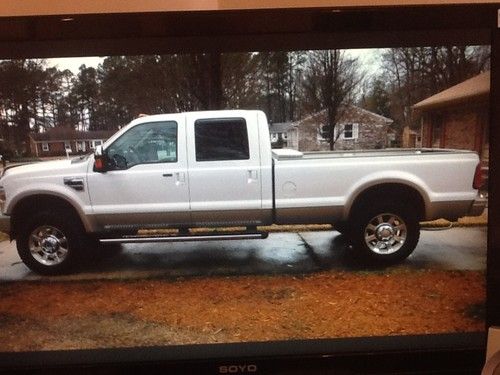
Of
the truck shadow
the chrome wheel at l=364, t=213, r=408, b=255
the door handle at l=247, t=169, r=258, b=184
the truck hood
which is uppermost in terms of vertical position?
the truck hood

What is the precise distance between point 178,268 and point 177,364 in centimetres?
32

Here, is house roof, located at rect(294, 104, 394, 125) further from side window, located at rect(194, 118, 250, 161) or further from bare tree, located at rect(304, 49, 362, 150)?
side window, located at rect(194, 118, 250, 161)

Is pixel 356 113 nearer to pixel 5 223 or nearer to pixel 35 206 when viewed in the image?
pixel 35 206

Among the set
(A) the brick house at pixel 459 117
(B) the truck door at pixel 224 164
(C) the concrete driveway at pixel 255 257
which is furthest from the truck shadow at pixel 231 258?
(A) the brick house at pixel 459 117

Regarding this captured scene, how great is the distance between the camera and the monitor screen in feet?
4.39

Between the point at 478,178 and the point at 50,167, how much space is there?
4.43ft

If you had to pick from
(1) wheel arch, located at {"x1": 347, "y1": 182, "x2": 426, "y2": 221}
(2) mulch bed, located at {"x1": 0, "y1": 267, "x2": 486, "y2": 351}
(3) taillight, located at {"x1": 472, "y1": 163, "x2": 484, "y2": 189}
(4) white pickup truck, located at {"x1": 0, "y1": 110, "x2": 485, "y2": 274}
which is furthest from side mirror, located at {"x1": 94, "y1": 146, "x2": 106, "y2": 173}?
(3) taillight, located at {"x1": 472, "y1": 163, "x2": 484, "y2": 189}

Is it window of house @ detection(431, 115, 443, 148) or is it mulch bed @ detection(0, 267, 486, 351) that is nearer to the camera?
window of house @ detection(431, 115, 443, 148)

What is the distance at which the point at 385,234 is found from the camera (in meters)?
1.44

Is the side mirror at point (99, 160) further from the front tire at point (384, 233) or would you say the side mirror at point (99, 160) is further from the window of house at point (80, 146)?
the front tire at point (384, 233)

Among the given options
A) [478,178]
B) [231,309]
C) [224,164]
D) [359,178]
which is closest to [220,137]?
[224,164]

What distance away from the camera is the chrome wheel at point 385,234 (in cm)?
143

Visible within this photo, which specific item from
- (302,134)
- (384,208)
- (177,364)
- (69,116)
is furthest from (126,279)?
(384,208)

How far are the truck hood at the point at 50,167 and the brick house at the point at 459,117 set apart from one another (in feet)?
3.49
